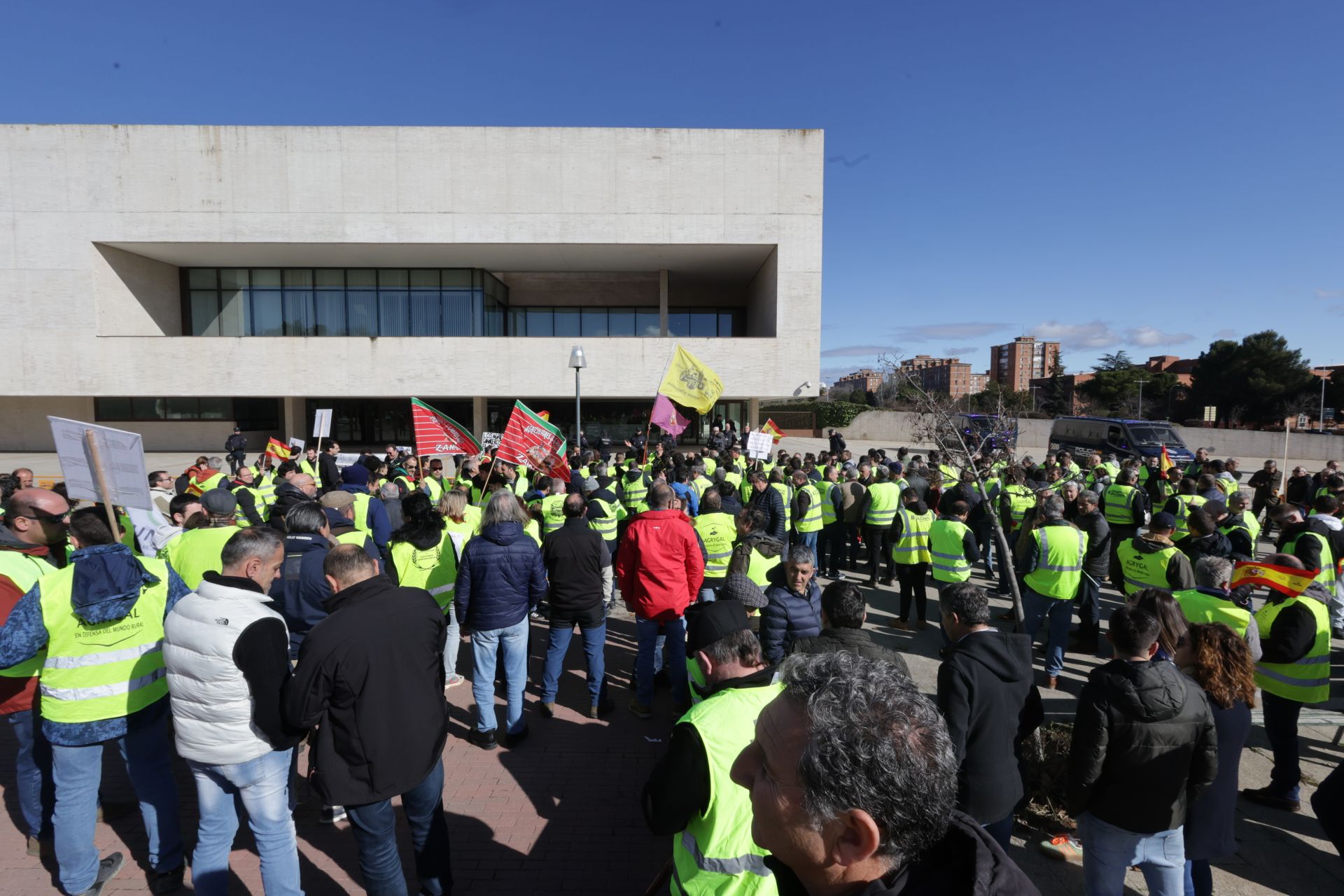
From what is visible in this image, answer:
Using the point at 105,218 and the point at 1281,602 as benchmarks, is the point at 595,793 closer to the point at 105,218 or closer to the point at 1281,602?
the point at 1281,602

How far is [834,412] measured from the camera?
154 feet

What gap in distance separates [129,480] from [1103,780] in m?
5.85

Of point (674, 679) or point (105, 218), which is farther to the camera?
point (105, 218)

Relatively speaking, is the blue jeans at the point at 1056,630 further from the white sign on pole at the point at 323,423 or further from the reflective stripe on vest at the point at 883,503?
the white sign on pole at the point at 323,423

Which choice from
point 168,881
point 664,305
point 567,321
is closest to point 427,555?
point 168,881

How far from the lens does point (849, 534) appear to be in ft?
36.7

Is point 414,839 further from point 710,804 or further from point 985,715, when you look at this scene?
point 985,715

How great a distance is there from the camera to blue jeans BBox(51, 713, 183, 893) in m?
3.40

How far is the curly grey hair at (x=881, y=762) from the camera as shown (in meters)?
1.20

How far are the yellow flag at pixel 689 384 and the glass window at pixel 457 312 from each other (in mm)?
17012

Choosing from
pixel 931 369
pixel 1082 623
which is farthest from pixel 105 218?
pixel 931 369

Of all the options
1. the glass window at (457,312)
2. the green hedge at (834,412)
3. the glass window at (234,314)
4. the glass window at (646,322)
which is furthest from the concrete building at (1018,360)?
the glass window at (234,314)

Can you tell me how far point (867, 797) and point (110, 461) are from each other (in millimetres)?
5230

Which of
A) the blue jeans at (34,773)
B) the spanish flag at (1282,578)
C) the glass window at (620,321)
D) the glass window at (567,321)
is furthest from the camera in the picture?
the glass window at (567,321)
